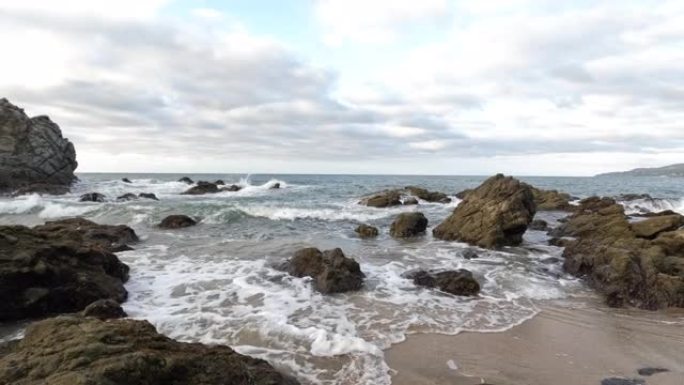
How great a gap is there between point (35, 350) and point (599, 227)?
17.4m

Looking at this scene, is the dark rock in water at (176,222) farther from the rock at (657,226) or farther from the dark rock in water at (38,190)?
the dark rock in water at (38,190)

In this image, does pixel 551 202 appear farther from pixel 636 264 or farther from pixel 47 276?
pixel 47 276

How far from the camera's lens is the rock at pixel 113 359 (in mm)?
3707

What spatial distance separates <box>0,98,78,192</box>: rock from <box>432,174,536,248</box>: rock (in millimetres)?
37935

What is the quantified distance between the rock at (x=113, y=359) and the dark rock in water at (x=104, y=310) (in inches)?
78.3

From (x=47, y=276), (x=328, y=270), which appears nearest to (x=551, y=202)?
(x=328, y=270)

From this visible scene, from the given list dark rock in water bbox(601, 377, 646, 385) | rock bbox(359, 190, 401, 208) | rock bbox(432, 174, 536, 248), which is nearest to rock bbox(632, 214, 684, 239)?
rock bbox(432, 174, 536, 248)

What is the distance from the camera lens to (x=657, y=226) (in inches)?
559

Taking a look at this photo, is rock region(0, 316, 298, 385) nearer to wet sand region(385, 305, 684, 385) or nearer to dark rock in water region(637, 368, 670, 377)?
wet sand region(385, 305, 684, 385)

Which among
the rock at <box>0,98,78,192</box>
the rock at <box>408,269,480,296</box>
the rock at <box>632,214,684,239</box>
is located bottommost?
the rock at <box>408,269,480,296</box>

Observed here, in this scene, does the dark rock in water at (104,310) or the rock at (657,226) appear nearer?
the dark rock in water at (104,310)

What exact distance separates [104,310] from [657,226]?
51.1 feet

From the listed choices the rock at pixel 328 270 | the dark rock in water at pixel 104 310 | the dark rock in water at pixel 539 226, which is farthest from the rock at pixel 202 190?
the dark rock in water at pixel 104 310

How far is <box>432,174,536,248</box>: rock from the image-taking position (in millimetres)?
16000
